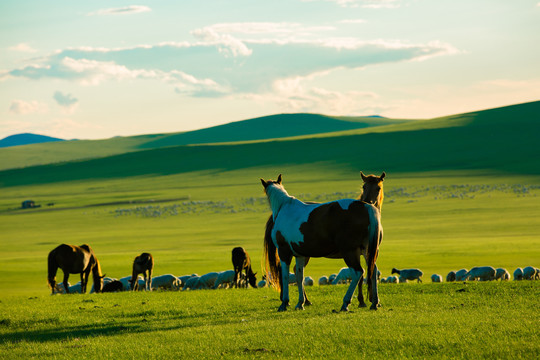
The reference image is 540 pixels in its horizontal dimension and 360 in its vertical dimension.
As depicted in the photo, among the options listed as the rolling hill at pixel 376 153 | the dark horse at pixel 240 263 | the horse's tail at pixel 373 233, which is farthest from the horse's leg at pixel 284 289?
the rolling hill at pixel 376 153

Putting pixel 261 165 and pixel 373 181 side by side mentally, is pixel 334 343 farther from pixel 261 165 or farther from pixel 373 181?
pixel 261 165

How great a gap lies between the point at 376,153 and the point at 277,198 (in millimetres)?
115195

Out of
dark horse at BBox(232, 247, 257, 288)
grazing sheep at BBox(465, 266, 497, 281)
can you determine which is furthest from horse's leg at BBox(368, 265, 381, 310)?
grazing sheep at BBox(465, 266, 497, 281)

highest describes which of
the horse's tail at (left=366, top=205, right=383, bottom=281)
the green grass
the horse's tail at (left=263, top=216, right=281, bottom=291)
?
the horse's tail at (left=366, top=205, right=383, bottom=281)

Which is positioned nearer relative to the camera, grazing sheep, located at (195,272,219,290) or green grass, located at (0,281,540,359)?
green grass, located at (0,281,540,359)

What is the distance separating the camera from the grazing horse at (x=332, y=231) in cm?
1127

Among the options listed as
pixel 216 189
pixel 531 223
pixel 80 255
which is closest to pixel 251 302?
pixel 80 255

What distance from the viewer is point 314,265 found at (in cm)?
3434

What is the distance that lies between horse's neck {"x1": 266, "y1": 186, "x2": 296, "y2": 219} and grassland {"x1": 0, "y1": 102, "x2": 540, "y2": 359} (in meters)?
2.12

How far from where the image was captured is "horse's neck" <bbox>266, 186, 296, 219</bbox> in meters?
12.9

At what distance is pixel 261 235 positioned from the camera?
5362cm

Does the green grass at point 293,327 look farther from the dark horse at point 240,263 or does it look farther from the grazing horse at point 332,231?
the dark horse at point 240,263

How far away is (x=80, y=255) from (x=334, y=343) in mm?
12935

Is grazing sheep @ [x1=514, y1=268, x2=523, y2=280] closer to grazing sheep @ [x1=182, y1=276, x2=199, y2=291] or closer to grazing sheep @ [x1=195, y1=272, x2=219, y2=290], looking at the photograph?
grazing sheep @ [x1=195, y1=272, x2=219, y2=290]
